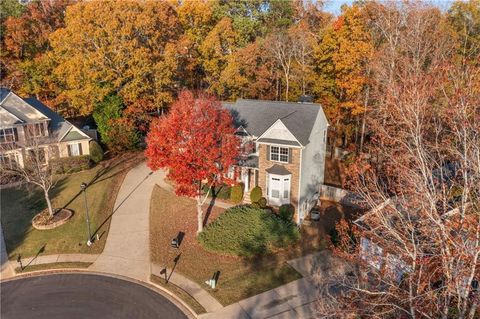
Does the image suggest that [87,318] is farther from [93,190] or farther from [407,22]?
[407,22]

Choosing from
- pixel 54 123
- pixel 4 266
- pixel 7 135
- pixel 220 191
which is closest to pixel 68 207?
pixel 4 266

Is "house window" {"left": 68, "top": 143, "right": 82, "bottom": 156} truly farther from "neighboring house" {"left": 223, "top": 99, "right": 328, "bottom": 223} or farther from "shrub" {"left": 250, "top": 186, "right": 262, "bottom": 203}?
"shrub" {"left": 250, "top": 186, "right": 262, "bottom": 203}

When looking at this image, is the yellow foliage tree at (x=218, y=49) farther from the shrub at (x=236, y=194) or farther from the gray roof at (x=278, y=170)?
the gray roof at (x=278, y=170)

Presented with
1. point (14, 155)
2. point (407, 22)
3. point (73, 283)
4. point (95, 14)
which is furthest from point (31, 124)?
point (407, 22)

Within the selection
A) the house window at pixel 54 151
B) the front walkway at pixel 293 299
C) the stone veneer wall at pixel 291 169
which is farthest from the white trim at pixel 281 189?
the house window at pixel 54 151

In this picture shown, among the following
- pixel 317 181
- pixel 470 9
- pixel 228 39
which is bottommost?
pixel 317 181

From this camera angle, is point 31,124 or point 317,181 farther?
point 31,124
